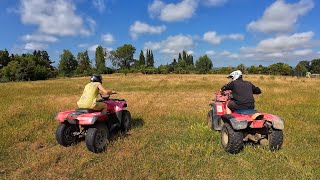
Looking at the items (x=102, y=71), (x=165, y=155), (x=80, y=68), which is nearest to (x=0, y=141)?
(x=165, y=155)

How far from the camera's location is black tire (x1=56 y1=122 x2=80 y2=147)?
256 inches

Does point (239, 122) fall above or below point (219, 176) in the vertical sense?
above

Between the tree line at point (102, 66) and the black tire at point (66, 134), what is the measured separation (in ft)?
182

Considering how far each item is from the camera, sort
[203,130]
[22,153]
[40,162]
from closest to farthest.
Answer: [40,162], [22,153], [203,130]

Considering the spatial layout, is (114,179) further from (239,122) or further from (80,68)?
(80,68)

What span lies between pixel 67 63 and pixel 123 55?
2663cm

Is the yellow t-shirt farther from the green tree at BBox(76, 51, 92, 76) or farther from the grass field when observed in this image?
the green tree at BBox(76, 51, 92, 76)

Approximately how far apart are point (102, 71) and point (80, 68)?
10673mm

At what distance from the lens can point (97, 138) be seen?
20.3ft

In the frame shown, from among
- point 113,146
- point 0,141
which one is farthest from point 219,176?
point 0,141

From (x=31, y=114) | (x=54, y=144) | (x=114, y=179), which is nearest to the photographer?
(x=114, y=179)

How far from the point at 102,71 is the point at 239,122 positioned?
8134cm

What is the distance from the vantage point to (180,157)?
5.71m

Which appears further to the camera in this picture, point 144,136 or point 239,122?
point 144,136
